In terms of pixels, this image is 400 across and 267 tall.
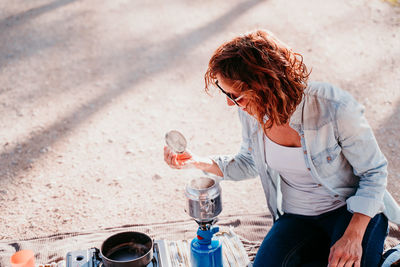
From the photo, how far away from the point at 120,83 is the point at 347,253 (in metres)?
3.13

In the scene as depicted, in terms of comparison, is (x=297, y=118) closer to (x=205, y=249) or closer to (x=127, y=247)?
(x=205, y=249)

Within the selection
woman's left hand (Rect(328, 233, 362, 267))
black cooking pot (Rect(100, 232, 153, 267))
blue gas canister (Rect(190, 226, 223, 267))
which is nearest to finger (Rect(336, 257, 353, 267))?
woman's left hand (Rect(328, 233, 362, 267))

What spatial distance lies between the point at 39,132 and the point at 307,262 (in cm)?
261

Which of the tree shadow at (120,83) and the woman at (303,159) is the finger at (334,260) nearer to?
the woman at (303,159)

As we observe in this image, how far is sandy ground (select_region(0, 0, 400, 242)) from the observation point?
125 inches

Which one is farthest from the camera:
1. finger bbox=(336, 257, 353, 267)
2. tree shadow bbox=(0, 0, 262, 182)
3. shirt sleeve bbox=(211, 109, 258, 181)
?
tree shadow bbox=(0, 0, 262, 182)

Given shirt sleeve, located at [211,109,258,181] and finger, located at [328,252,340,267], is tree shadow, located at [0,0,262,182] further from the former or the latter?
finger, located at [328,252,340,267]

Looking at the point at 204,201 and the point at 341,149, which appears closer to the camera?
the point at 204,201

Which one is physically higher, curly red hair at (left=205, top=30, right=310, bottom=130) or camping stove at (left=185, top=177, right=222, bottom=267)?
curly red hair at (left=205, top=30, right=310, bottom=130)

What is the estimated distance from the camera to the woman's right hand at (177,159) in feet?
6.75

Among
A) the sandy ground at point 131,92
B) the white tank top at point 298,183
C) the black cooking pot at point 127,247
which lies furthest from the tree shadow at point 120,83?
the white tank top at point 298,183

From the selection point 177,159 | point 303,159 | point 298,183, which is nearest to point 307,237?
point 298,183

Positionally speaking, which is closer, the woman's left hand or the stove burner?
the woman's left hand

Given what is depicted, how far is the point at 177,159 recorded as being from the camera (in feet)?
6.86
